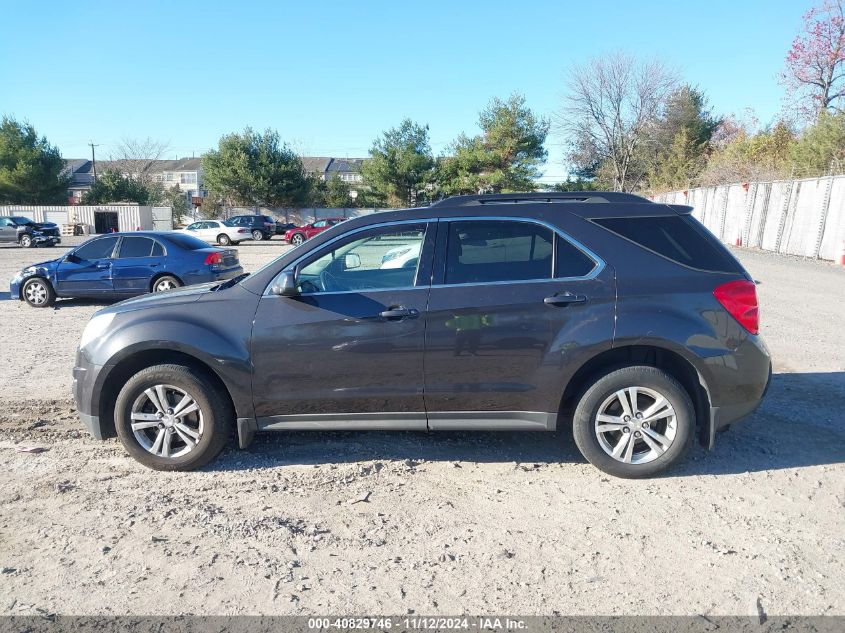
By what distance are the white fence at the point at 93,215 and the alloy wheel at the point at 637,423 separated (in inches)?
1947

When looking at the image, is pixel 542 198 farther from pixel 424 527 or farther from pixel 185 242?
pixel 185 242

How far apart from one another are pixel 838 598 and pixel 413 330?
261cm

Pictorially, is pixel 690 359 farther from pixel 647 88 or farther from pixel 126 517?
pixel 647 88

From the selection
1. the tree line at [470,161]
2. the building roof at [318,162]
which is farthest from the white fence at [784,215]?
the building roof at [318,162]

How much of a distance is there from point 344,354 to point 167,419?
1344 mm

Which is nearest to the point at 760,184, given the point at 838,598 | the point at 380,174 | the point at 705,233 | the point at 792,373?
the point at 792,373

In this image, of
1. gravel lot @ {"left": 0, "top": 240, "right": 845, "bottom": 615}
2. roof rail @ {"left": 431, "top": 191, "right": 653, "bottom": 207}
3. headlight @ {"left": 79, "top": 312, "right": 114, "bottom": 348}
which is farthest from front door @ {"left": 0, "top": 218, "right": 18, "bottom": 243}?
roof rail @ {"left": 431, "top": 191, "right": 653, "bottom": 207}

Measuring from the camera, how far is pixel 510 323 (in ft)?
12.8

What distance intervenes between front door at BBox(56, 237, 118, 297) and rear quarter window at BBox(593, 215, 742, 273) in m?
10.4

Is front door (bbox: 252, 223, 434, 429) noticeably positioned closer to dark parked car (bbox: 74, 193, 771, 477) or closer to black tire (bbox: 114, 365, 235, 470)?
dark parked car (bbox: 74, 193, 771, 477)

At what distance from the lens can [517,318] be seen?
3.91 m

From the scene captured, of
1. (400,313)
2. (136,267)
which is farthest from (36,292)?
(400,313)

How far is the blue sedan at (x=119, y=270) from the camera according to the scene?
11.5 m

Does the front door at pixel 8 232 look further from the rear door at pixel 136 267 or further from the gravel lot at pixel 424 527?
the gravel lot at pixel 424 527
